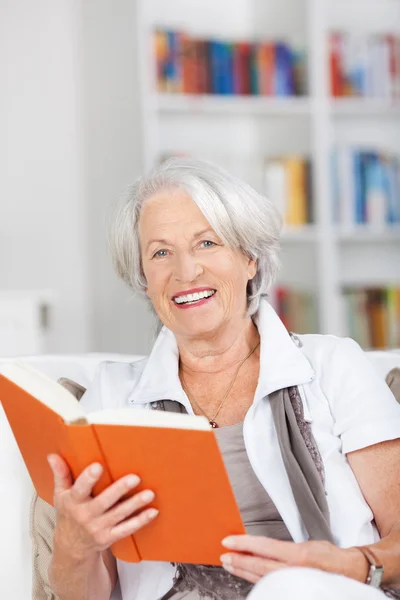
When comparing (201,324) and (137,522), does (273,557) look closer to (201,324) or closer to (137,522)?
(137,522)

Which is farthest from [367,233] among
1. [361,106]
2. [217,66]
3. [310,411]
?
[310,411]

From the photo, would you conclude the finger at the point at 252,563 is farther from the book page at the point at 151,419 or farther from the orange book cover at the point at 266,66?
the orange book cover at the point at 266,66

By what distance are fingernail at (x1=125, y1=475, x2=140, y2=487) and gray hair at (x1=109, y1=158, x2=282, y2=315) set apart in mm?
572

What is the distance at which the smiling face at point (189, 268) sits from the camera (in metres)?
1.69

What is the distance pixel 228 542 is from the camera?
4.21ft

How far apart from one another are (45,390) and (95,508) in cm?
19

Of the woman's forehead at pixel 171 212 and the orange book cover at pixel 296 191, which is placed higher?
the woman's forehead at pixel 171 212

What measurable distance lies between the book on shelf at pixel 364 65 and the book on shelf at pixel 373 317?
85cm

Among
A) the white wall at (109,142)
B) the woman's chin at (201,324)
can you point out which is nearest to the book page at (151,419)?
the woman's chin at (201,324)

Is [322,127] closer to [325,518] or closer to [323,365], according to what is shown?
[323,365]

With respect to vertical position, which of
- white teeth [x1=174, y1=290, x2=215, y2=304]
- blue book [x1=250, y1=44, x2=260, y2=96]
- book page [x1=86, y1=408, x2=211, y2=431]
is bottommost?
book page [x1=86, y1=408, x2=211, y2=431]

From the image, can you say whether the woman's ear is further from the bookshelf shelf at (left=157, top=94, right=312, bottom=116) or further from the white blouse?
the bookshelf shelf at (left=157, top=94, right=312, bottom=116)

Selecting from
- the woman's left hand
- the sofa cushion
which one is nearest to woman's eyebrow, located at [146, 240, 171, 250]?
the sofa cushion

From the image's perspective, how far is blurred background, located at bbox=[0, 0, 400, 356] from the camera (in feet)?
12.1
